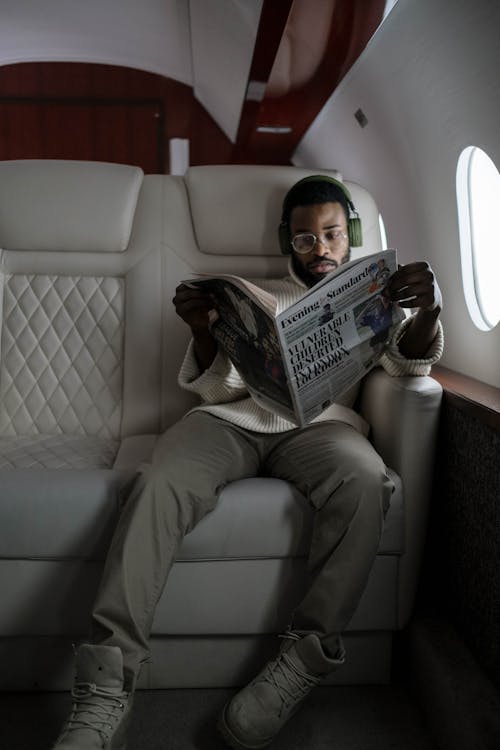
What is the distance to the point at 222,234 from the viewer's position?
81.4 inches

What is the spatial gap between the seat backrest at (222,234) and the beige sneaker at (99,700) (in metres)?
0.87

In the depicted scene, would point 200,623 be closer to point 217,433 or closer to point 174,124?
point 217,433

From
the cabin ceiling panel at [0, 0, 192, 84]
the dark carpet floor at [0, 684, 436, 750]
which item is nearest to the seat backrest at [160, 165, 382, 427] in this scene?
the dark carpet floor at [0, 684, 436, 750]

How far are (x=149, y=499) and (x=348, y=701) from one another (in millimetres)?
649

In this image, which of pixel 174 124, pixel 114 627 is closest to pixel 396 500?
pixel 114 627

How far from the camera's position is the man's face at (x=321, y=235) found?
1862 mm

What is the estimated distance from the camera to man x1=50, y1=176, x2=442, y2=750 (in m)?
1.29

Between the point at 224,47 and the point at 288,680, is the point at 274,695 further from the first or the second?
the point at 224,47

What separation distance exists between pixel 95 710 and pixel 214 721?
1.13 ft

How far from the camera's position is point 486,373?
2.07 metres

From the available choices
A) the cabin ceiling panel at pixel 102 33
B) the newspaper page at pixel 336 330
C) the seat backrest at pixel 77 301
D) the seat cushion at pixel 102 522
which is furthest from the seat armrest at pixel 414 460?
the cabin ceiling panel at pixel 102 33

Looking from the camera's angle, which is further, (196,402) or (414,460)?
(196,402)

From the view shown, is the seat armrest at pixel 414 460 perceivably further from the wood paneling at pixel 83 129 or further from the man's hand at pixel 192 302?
the wood paneling at pixel 83 129

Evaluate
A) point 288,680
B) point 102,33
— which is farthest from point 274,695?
point 102,33
